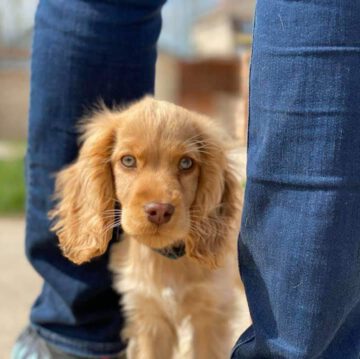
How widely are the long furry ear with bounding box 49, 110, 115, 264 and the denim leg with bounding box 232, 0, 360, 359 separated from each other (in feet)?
2.02

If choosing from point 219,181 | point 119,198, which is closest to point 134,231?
point 119,198

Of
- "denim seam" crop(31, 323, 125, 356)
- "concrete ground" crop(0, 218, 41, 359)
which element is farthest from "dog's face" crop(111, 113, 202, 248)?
"concrete ground" crop(0, 218, 41, 359)

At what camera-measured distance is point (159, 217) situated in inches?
71.4

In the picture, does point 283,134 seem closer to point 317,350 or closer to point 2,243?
point 317,350

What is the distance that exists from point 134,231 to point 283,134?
21.8 inches

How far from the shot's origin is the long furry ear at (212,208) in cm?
202

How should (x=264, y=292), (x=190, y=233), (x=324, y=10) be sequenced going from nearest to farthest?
1. (x=324, y=10)
2. (x=264, y=292)
3. (x=190, y=233)

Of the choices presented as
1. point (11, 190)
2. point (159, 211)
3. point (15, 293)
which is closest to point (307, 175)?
point (159, 211)

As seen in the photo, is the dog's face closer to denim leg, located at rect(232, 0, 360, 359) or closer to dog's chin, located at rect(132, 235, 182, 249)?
dog's chin, located at rect(132, 235, 182, 249)

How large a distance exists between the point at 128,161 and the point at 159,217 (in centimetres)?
25

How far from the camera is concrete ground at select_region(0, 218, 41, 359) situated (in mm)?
3105

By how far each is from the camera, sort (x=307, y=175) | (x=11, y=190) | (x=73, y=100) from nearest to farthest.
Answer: (x=307, y=175) → (x=73, y=100) → (x=11, y=190)

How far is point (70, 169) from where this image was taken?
2.21 meters

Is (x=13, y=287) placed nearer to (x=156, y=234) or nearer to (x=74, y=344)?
(x=74, y=344)
